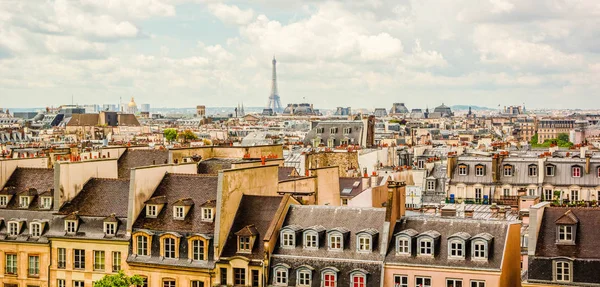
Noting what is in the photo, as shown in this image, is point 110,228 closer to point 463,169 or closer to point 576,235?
point 576,235

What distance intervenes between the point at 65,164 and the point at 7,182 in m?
6.26

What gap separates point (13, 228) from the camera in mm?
49750

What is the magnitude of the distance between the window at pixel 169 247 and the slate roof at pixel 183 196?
2.25 feet

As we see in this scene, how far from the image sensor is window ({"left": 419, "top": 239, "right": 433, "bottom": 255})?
40.6 m

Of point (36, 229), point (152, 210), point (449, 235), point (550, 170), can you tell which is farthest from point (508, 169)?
point (36, 229)

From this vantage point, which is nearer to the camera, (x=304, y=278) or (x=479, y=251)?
(x=479, y=251)

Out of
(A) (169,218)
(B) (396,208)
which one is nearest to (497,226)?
(B) (396,208)

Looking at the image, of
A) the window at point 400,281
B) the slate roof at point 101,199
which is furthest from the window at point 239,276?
the slate roof at point 101,199

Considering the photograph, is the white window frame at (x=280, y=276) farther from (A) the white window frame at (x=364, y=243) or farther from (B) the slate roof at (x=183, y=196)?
(B) the slate roof at (x=183, y=196)

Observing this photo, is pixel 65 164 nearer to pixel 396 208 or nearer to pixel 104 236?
pixel 104 236

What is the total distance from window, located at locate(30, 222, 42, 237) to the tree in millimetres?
8332

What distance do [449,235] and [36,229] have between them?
24.0 meters

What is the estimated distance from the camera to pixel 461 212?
58.1 metres

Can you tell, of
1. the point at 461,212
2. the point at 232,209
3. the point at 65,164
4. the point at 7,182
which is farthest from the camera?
the point at 461,212
